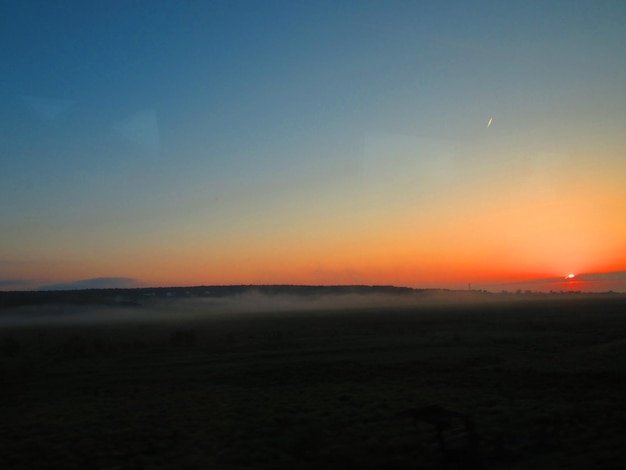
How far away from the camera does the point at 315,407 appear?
1742 centimetres

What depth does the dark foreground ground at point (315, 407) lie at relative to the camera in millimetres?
12094

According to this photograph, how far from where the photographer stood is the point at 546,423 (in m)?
14.2

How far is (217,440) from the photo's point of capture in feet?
45.2

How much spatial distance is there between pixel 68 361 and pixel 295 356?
43.9 feet

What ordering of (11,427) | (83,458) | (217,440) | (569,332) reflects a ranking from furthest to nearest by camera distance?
(569,332) < (11,427) < (217,440) < (83,458)

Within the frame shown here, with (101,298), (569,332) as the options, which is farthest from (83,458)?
(101,298)

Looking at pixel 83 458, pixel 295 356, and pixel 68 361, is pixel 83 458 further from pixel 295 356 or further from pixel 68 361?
pixel 68 361

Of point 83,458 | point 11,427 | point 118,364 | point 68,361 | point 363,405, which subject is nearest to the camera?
point 83,458

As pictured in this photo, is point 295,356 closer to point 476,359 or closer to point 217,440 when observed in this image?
point 476,359

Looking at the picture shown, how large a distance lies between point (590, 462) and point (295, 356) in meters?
21.5

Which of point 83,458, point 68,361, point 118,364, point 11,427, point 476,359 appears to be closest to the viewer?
point 83,458

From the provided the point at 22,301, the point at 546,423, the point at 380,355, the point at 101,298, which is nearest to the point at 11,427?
the point at 546,423

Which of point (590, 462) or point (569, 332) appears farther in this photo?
point (569, 332)

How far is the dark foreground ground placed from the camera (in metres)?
12.1
